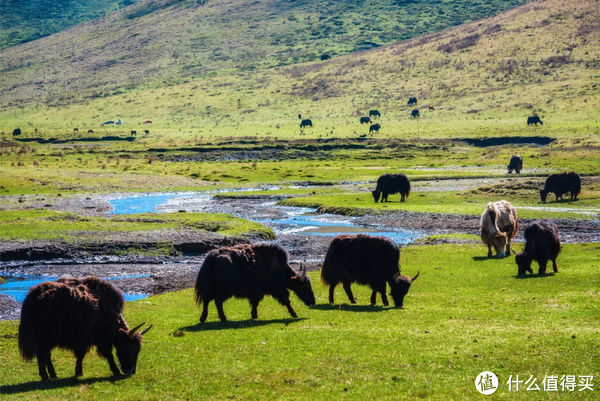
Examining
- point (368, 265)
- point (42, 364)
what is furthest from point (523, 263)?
point (42, 364)

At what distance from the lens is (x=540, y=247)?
24672mm

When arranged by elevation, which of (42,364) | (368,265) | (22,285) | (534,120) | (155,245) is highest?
(534,120)

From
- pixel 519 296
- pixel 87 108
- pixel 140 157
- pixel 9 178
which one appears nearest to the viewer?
pixel 519 296

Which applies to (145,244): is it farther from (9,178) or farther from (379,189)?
(9,178)

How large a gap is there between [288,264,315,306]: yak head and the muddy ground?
849 centimetres

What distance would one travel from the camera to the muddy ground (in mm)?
29227

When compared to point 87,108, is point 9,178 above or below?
below

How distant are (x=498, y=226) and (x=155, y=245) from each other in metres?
16.2

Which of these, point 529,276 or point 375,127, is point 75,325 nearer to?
point 529,276

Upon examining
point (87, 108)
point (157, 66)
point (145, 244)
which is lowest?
point (145, 244)

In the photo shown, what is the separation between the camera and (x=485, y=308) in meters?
19.7

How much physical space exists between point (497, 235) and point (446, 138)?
69733 millimetres

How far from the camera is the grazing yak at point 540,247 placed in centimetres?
2464

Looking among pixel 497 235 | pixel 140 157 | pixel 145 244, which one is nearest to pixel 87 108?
pixel 140 157
